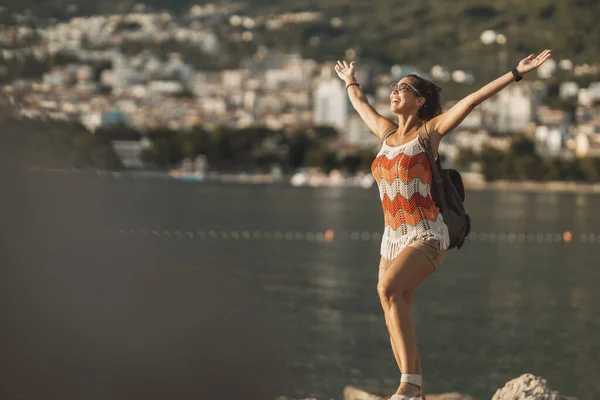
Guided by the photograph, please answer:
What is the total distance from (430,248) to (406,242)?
100 millimetres

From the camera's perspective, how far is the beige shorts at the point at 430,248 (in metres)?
6.12

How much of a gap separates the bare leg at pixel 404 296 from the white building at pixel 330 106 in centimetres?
16418

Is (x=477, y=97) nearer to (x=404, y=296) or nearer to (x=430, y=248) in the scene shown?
(x=430, y=248)

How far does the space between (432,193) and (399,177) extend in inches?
6.6

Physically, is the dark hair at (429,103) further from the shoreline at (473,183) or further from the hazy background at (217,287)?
the shoreline at (473,183)

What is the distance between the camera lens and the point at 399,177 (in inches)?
243

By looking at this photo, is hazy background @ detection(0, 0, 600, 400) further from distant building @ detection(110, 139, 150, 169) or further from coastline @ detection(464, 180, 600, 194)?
distant building @ detection(110, 139, 150, 169)

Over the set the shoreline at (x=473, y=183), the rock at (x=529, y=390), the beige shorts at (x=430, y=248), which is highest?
the beige shorts at (x=430, y=248)

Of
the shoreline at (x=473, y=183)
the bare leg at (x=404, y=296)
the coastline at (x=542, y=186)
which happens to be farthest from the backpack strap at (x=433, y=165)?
the coastline at (x=542, y=186)

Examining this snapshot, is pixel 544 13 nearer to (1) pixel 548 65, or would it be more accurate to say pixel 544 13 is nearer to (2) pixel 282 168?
(1) pixel 548 65

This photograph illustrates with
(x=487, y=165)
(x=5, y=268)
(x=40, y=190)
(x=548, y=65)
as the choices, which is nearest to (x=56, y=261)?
(x=5, y=268)

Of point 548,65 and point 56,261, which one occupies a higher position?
point 548,65

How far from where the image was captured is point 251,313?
16.7m

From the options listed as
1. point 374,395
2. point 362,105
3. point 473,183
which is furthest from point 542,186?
point 362,105
